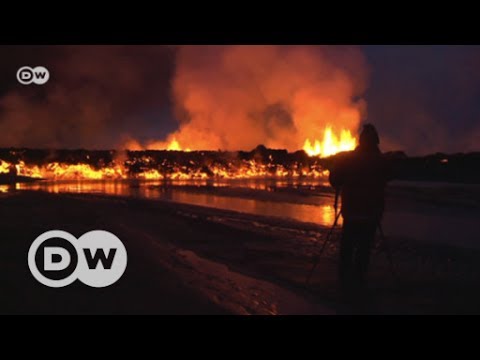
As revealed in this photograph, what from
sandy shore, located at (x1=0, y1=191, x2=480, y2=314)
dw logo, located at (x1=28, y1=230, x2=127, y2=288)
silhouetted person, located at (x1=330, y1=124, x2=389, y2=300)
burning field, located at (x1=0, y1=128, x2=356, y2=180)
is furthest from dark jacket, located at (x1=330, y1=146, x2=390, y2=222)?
burning field, located at (x1=0, y1=128, x2=356, y2=180)

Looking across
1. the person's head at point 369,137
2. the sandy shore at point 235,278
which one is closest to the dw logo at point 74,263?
the sandy shore at point 235,278

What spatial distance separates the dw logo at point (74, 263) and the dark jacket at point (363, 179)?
13.2 ft

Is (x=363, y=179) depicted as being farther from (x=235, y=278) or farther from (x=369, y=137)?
(x=235, y=278)

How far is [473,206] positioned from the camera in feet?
82.6

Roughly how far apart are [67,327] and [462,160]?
83246 millimetres

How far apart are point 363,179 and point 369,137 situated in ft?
2.19

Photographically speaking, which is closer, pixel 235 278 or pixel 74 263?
pixel 235 278

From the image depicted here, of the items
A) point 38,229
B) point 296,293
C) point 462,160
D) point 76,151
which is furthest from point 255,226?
point 76,151

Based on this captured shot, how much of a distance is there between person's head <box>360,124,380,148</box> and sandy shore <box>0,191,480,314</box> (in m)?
2.30

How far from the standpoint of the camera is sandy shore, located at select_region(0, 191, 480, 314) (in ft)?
21.2

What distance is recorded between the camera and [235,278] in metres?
8.26

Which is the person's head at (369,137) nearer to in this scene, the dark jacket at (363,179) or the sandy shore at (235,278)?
the dark jacket at (363,179)

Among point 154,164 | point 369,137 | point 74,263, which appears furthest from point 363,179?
point 154,164

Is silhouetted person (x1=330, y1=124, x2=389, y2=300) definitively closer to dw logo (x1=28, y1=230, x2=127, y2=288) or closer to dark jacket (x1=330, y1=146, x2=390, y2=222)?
dark jacket (x1=330, y1=146, x2=390, y2=222)
